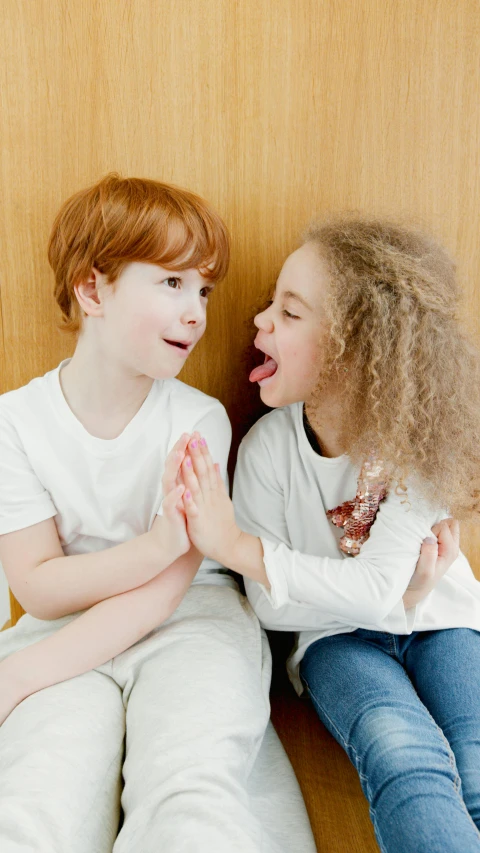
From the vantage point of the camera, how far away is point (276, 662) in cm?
128

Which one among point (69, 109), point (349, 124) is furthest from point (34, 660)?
point (349, 124)

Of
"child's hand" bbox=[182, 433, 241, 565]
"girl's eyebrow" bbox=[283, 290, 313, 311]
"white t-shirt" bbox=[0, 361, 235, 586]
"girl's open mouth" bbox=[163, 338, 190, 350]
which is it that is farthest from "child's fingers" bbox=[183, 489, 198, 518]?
"girl's eyebrow" bbox=[283, 290, 313, 311]

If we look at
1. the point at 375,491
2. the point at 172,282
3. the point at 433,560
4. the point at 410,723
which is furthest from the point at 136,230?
the point at 410,723

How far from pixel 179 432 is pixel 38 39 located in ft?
2.15

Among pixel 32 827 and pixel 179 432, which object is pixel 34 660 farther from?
pixel 179 432

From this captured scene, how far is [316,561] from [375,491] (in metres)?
0.14

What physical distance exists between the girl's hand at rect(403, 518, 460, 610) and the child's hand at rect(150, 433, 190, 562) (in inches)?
13.8

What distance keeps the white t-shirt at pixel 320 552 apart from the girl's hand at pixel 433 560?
15 mm

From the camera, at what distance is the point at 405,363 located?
94 cm

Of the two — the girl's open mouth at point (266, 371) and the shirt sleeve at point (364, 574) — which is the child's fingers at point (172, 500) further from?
the girl's open mouth at point (266, 371)

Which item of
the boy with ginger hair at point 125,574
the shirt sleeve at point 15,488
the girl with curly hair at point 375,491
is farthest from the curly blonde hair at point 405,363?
the shirt sleeve at point 15,488

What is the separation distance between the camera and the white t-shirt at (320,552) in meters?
0.97

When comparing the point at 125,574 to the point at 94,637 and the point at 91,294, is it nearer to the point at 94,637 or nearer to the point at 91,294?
the point at 94,637

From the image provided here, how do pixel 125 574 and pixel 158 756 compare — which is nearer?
pixel 158 756
